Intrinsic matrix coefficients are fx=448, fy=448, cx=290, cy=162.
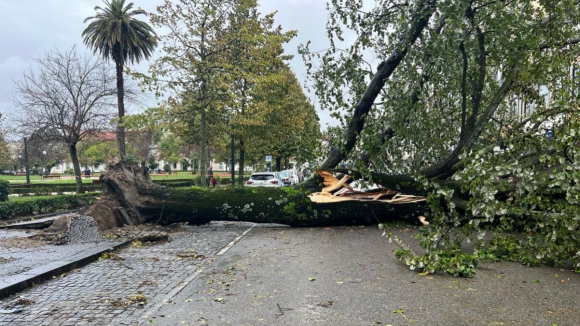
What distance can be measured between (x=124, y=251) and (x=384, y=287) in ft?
17.9

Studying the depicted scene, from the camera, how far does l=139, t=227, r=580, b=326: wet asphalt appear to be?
→ 14.5ft

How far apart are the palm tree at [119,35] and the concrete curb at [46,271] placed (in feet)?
51.3

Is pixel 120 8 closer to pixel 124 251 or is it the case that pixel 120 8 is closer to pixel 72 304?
pixel 124 251

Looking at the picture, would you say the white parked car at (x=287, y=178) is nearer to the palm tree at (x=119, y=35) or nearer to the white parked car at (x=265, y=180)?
the white parked car at (x=265, y=180)

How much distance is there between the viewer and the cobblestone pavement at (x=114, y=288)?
4789 mm

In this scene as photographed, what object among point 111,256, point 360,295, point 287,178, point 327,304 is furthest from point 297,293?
point 287,178

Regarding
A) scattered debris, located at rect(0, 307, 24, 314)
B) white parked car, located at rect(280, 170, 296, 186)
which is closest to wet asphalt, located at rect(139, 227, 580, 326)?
scattered debris, located at rect(0, 307, 24, 314)

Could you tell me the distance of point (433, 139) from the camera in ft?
36.1

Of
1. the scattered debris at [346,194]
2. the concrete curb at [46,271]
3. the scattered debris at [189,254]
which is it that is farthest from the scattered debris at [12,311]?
the scattered debris at [346,194]

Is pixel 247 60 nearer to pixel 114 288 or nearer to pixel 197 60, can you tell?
pixel 197 60

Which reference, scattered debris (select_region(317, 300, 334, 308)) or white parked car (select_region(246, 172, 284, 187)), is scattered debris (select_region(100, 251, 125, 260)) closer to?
scattered debris (select_region(317, 300, 334, 308))

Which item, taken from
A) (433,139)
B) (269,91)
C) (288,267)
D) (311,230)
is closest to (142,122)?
(269,91)

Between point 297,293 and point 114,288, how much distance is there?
248cm

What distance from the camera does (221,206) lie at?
1170 centimetres
